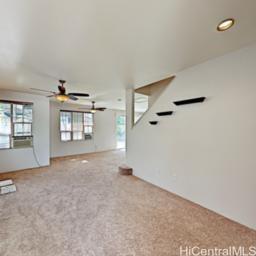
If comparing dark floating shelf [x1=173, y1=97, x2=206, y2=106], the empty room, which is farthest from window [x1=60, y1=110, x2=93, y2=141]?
dark floating shelf [x1=173, y1=97, x2=206, y2=106]

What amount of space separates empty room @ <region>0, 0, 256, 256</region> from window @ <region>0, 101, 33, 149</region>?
1.07m

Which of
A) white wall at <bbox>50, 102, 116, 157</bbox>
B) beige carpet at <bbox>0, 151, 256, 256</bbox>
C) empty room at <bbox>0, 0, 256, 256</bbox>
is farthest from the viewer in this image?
white wall at <bbox>50, 102, 116, 157</bbox>

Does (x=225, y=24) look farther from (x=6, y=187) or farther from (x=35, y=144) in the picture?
(x=35, y=144)

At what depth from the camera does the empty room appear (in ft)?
5.03

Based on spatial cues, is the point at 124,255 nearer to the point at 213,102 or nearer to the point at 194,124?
the point at 194,124

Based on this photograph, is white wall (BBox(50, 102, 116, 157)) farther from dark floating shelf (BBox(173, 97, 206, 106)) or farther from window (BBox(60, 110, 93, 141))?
dark floating shelf (BBox(173, 97, 206, 106))

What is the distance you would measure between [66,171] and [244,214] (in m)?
4.33

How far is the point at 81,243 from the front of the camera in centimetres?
173

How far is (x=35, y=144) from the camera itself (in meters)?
4.93

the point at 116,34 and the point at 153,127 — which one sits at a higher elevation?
the point at 116,34

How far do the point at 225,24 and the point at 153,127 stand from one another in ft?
7.58

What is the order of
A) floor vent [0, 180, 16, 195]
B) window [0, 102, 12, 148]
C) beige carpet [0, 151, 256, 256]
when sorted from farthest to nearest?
window [0, 102, 12, 148]
floor vent [0, 180, 16, 195]
beige carpet [0, 151, 256, 256]

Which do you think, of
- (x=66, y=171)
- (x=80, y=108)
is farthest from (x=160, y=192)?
(x=80, y=108)

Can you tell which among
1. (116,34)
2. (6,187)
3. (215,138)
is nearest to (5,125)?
(6,187)
